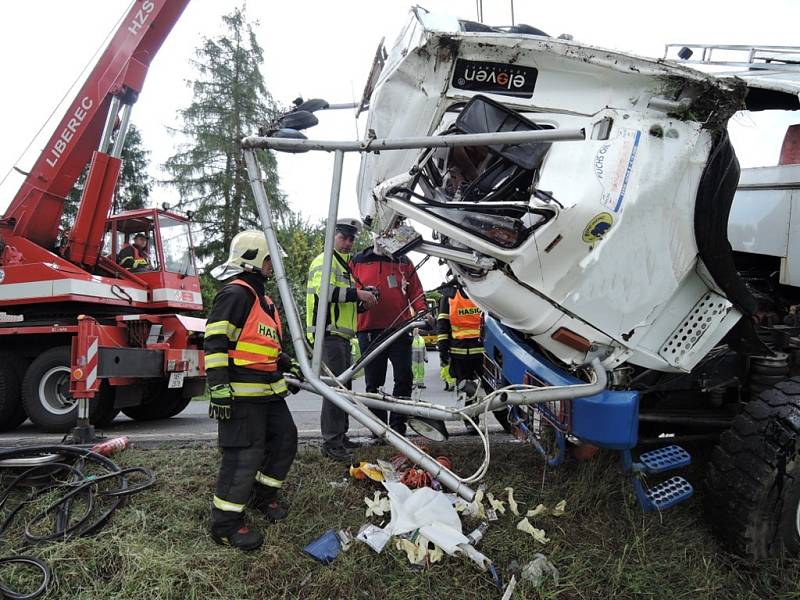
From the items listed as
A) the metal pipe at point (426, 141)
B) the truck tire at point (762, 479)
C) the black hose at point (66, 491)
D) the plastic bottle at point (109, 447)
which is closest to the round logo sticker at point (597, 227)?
the metal pipe at point (426, 141)

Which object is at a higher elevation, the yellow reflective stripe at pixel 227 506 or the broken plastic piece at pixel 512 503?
the yellow reflective stripe at pixel 227 506

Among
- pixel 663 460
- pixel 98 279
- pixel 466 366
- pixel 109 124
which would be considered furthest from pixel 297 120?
pixel 109 124

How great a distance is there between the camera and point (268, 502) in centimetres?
307

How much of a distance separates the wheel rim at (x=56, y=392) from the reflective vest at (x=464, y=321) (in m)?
4.31

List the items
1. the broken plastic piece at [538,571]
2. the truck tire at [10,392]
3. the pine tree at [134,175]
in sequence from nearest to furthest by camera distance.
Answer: the broken plastic piece at [538,571] < the truck tire at [10,392] < the pine tree at [134,175]

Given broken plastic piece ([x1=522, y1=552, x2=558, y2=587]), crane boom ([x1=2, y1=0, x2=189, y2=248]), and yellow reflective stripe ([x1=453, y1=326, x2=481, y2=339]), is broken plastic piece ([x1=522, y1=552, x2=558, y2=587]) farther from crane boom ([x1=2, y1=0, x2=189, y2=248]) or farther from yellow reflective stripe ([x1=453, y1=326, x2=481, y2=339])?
crane boom ([x1=2, y1=0, x2=189, y2=248])

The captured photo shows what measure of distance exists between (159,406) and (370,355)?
4.62 m

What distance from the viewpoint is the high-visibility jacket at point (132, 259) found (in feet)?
23.6

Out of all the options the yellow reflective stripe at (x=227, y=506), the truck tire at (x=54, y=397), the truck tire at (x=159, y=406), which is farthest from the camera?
the truck tire at (x=159, y=406)

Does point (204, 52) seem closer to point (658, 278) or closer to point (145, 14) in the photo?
point (145, 14)

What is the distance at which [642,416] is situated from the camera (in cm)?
299

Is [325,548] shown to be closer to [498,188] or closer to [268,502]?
[268,502]

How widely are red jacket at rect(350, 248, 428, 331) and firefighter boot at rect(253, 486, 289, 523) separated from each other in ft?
5.92

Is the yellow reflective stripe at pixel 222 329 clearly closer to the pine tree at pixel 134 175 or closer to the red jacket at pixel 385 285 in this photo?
the red jacket at pixel 385 285
